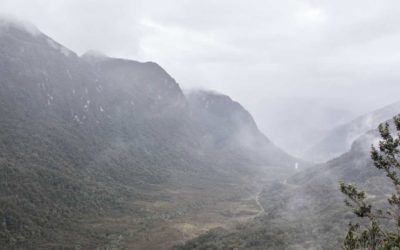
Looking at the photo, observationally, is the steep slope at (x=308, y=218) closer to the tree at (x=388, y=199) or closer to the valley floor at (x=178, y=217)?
the valley floor at (x=178, y=217)

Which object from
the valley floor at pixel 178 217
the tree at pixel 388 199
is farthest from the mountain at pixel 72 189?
the tree at pixel 388 199

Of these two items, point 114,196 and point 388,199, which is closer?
point 388,199

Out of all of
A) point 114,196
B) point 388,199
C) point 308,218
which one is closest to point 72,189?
point 114,196

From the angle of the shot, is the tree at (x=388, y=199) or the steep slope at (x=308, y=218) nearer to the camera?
the tree at (x=388, y=199)

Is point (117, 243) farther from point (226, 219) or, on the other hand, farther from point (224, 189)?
point (224, 189)

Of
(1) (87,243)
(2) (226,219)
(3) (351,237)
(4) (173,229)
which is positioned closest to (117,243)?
(1) (87,243)

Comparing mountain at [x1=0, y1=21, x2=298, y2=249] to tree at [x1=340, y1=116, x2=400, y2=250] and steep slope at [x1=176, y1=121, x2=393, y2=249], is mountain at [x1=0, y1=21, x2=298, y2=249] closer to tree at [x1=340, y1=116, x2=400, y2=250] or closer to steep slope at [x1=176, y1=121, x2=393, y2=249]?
steep slope at [x1=176, y1=121, x2=393, y2=249]

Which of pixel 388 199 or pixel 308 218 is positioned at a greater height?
pixel 388 199

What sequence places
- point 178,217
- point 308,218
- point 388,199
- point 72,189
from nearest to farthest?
1. point 388,199
2. point 308,218
3. point 178,217
4. point 72,189

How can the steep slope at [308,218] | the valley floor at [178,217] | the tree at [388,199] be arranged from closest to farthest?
the tree at [388,199], the steep slope at [308,218], the valley floor at [178,217]

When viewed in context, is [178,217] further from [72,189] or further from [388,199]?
[388,199]

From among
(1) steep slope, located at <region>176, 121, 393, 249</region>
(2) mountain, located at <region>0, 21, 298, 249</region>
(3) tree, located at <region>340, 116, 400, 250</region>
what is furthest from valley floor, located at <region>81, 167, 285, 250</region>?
(3) tree, located at <region>340, 116, 400, 250</region>
